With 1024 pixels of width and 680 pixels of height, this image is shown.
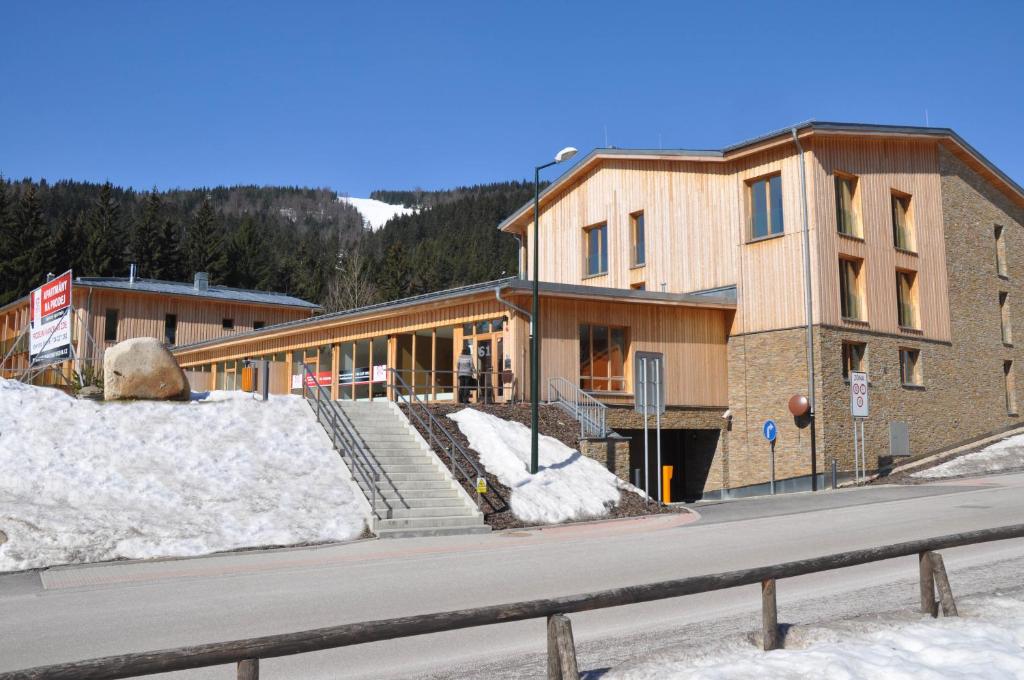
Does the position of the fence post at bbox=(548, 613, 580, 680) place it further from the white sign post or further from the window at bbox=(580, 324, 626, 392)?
the white sign post

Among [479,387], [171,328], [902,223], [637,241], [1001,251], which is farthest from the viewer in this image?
[171,328]

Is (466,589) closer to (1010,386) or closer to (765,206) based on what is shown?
(765,206)

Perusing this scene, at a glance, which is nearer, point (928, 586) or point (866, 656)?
point (866, 656)

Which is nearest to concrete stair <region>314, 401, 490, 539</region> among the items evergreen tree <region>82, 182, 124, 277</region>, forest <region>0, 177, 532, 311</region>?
forest <region>0, 177, 532, 311</region>

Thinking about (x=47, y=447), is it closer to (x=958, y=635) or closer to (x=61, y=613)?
(x=61, y=613)

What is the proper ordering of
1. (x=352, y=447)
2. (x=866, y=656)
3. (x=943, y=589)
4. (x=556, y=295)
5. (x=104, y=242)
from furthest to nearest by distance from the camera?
(x=104, y=242) < (x=556, y=295) < (x=352, y=447) < (x=943, y=589) < (x=866, y=656)

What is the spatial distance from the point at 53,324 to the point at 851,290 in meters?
24.5

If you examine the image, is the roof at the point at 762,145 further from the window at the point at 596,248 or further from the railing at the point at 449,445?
the railing at the point at 449,445

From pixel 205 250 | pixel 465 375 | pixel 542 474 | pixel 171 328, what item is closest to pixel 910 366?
pixel 465 375

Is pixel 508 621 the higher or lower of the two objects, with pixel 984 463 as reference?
lower

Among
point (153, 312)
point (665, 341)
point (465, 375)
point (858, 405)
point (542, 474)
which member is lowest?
point (542, 474)

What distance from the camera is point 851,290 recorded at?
29.7m

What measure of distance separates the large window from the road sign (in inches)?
225

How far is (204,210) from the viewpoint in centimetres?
8750
